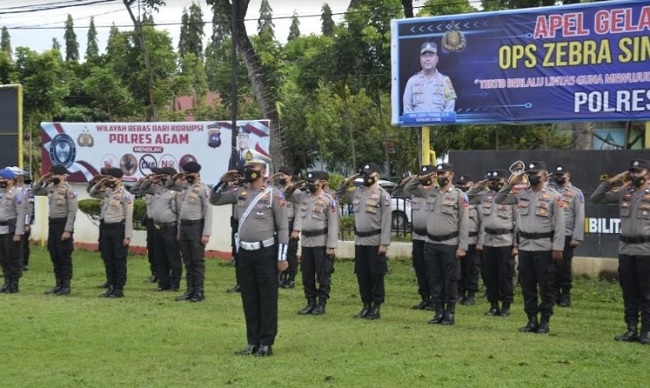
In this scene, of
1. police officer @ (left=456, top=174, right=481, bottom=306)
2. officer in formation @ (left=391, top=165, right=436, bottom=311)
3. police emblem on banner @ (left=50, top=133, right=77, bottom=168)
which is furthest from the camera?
police emblem on banner @ (left=50, top=133, right=77, bottom=168)

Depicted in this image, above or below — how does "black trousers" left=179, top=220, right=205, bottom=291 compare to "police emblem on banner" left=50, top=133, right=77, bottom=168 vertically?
below

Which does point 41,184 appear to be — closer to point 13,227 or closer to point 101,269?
point 13,227

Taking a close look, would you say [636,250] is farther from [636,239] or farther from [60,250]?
[60,250]

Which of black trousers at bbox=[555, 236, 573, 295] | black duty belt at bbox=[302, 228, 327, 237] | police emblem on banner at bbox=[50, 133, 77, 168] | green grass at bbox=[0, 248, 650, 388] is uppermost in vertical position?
police emblem on banner at bbox=[50, 133, 77, 168]

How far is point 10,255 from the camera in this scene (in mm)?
14430

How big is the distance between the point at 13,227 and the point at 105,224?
5.76ft

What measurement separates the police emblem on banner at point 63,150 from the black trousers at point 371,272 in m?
12.4

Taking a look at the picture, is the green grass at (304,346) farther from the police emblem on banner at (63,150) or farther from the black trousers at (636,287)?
the police emblem on banner at (63,150)

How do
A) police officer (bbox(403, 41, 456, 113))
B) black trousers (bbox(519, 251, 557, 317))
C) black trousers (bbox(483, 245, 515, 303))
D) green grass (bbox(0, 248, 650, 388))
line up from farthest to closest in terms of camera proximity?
police officer (bbox(403, 41, 456, 113)) < black trousers (bbox(483, 245, 515, 303)) < black trousers (bbox(519, 251, 557, 317)) < green grass (bbox(0, 248, 650, 388))

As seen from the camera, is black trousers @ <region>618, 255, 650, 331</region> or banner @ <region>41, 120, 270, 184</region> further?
banner @ <region>41, 120, 270, 184</region>

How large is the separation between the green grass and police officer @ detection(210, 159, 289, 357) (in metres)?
0.32

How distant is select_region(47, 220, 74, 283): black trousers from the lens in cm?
1393

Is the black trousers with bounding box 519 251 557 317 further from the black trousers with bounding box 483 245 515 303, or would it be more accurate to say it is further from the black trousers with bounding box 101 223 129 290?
the black trousers with bounding box 101 223 129 290

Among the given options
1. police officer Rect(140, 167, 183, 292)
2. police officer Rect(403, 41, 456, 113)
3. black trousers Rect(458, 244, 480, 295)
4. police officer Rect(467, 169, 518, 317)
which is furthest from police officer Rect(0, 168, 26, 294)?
police officer Rect(467, 169, 518, 317)
